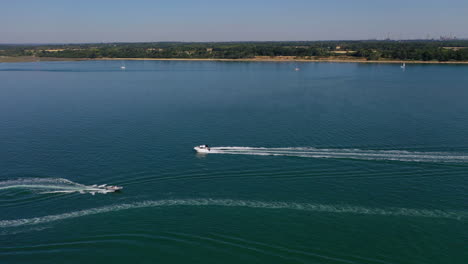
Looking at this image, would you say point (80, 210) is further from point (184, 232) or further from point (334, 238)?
point (334, 238)

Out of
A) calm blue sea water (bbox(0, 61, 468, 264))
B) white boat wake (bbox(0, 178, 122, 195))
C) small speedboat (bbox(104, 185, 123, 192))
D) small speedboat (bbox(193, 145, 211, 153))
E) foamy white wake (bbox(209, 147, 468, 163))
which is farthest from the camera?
small speedboat (bbox(193, 145, 211, 153))

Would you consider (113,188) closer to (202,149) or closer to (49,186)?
(49,186)

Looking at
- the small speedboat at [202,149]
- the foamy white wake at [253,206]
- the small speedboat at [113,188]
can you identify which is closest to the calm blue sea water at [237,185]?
the foamy white wake at [253,206]

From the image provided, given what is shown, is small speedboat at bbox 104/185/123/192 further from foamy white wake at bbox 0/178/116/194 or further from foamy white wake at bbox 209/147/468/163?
foamy white wake at bbox 209/147/468/163

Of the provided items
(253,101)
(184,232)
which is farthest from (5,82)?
(184,232)

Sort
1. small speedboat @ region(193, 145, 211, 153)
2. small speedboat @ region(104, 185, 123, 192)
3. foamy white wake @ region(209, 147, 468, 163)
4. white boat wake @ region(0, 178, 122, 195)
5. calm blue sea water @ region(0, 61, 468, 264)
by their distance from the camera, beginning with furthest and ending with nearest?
small speedboat @ region(193, 145, 211, 153) < foamy white wake @ region(209, 147, 468, 163) < white boat wake @ region(0, 178, 122, 195) < small speedboat @ region(104, 185, 123, 192) < calm blue sea water @ region(0, 61, 468, 264)

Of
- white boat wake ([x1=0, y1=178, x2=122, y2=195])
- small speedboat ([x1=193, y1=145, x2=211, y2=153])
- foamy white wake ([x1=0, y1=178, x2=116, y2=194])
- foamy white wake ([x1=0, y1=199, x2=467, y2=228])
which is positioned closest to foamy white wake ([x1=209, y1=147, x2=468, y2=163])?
small speedboat ([x1=193, y1=145, x2=211, y2=153])

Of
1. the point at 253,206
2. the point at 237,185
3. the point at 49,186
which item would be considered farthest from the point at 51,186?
the point at 253,206
